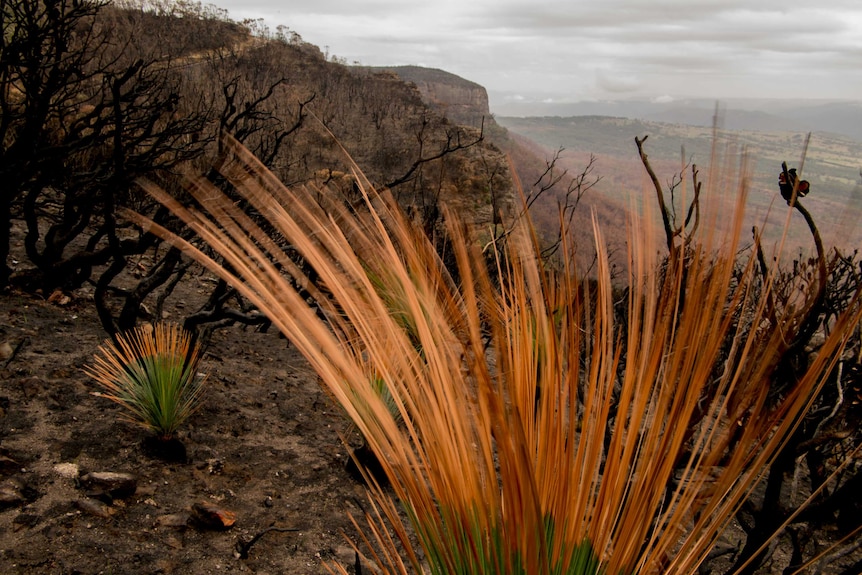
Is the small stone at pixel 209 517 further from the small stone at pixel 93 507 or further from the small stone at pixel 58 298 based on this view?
the small stone at pixel 58 298

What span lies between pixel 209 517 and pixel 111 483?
46 centimetres

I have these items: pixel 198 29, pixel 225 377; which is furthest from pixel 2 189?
pixel 198 29

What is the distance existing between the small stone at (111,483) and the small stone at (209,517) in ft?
1.03

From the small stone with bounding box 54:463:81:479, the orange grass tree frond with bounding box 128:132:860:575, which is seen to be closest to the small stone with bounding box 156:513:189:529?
the small stone with bounding box 54:463:81:479

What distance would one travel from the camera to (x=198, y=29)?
140 ft

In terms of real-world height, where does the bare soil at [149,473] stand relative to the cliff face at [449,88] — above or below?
below

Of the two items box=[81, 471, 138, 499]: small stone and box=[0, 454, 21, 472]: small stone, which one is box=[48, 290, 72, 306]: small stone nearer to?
box=[0, 454, 21, 472]: small stone

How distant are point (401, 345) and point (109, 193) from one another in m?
3.35

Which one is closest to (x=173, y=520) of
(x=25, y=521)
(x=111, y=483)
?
(x=111, y=483)

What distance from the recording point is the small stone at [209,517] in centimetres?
249

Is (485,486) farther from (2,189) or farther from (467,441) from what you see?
(2,189)

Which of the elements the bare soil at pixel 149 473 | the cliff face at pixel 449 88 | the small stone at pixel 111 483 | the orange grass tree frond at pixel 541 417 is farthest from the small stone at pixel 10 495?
the cliff face at pixel 449 88

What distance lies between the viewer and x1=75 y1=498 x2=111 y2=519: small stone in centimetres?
235

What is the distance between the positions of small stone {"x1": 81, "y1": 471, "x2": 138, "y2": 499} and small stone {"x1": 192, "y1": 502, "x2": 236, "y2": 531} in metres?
0.31
